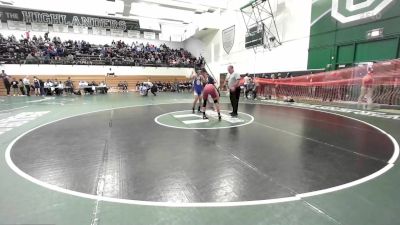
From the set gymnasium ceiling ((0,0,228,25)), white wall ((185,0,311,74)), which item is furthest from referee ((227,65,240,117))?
gymnasium ceiling ((0,0,228,25))

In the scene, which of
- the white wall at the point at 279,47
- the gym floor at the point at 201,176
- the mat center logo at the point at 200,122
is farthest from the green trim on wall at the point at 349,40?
the mat center logo at the point at 200,122

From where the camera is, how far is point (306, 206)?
2.67 metres

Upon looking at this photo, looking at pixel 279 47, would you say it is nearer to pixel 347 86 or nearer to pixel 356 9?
pixel 356 9

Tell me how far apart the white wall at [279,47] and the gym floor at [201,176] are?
1102cm

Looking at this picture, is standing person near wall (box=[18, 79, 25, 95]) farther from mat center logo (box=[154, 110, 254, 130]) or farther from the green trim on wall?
the green trim on wall

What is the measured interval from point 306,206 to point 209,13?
2773cm

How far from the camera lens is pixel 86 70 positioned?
88.9ft

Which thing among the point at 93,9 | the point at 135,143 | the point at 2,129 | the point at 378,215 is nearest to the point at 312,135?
the point at 378,215

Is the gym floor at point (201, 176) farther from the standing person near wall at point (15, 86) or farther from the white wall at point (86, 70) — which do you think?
the white wall at point (86, 70)

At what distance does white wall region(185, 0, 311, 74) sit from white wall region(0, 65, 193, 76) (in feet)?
23.0

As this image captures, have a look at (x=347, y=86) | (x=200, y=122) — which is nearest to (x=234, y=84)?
(x=200, y=122)

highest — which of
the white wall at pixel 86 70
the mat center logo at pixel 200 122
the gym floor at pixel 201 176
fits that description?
the white wall at pixel 86 70

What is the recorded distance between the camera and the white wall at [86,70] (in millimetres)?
24156

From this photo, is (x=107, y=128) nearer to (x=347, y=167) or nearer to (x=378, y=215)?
(x=347, y=167)
